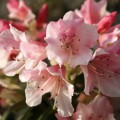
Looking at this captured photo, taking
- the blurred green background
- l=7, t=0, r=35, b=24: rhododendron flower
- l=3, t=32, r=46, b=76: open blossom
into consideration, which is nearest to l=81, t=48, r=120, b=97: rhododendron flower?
l=3, t=32, r=46, b=76: open blossom

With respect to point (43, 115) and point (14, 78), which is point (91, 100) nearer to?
point (43, 115)

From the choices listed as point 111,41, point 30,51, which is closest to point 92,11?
point 111,41

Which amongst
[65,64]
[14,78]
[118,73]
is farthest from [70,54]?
[14,78]

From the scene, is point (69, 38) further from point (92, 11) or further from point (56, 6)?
point (56, 6)

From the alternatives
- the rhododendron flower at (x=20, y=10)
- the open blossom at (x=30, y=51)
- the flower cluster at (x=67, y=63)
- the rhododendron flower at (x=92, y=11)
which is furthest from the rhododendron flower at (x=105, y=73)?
the rhododendron flower at (x=20, y=10)

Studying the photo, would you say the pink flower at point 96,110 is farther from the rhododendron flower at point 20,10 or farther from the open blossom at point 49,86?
the rhododendron flower at point 20,10

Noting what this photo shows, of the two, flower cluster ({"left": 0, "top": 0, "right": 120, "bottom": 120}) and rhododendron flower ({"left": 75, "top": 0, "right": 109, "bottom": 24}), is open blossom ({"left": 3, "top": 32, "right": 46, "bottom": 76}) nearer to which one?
flower cluster ({"left": 0, "top": 0, "right": 120, "bottom": 120})
